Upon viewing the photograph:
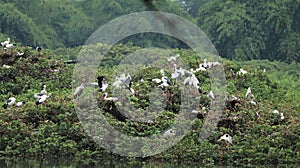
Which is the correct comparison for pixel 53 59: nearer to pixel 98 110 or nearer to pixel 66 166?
pixel 98 110

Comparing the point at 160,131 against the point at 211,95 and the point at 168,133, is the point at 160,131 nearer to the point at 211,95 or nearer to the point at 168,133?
the point at 168,133

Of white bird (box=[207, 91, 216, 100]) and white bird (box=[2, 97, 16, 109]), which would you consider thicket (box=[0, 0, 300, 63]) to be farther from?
white bird (box=[2, 97, 16, 109])

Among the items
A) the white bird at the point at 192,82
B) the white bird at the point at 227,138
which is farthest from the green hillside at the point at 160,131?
the white bird at the point at 192,82

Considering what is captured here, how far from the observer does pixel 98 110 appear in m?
10.7

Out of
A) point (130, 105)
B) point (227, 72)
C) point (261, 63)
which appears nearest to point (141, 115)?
point (130, 105)

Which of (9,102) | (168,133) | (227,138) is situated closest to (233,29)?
(9,102)

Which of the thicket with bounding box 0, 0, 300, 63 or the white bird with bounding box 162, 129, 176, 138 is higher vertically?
the thicket with bounding box 0, 0, 300, 63

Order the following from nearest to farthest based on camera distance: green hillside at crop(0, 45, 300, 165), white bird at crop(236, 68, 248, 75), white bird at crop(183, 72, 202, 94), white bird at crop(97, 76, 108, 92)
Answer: green hillside at crop(0, 45, 300, 165), white bird at crop(97, 76, 108, 92), white bird at crop(183, 72, 202, 94), white bird at crop(236, 68, 248, 75)

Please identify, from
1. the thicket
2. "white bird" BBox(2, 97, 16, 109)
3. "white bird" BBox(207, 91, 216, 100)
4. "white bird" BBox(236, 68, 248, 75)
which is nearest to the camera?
"white bird" BBox(2, 97, 16, 109)

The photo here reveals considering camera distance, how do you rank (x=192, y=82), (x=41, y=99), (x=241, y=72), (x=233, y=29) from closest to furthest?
(x=41, y=99), (x=192, y=82), (x=241, y=72), (x=233, y=29)

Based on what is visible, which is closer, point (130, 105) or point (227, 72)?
point (130, 105)

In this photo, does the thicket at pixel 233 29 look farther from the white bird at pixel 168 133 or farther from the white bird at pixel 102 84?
the white bird at pixel 168 133

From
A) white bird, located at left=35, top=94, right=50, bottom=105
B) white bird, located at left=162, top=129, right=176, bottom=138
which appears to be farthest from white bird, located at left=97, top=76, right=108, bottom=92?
white bird, located at left=162, top=129, right=176, bottom=138

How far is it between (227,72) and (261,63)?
25.2 ft
